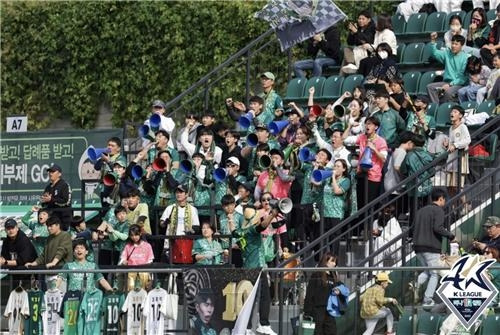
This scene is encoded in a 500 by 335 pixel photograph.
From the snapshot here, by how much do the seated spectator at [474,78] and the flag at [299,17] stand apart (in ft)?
8.59

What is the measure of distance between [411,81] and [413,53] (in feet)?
2.84

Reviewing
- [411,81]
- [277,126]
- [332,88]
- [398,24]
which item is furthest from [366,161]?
[398,24]

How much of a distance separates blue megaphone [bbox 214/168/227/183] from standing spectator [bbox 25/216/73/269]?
7.07ft

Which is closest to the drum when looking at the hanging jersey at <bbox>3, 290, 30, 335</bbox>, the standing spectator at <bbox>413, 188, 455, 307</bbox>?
the hanging jersey at <bbox>3, 290, 30, 335</bbox>

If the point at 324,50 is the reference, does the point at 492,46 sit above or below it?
below

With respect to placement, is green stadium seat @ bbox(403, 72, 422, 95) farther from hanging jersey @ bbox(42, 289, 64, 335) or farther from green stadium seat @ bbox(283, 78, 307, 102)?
hanging jersey @ bbox(42, 289, 64, 335)

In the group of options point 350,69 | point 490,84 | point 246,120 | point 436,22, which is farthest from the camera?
point 436,22

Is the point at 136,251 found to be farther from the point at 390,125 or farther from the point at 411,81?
the point at 411,81

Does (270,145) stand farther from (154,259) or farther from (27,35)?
(27,35)

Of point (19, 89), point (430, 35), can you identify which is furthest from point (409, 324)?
point (19, 89)

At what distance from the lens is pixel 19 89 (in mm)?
40281

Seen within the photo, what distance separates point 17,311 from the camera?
22.7 metres

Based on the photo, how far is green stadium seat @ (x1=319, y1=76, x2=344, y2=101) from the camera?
2823 centimetres

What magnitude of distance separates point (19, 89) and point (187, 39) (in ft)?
13.5
